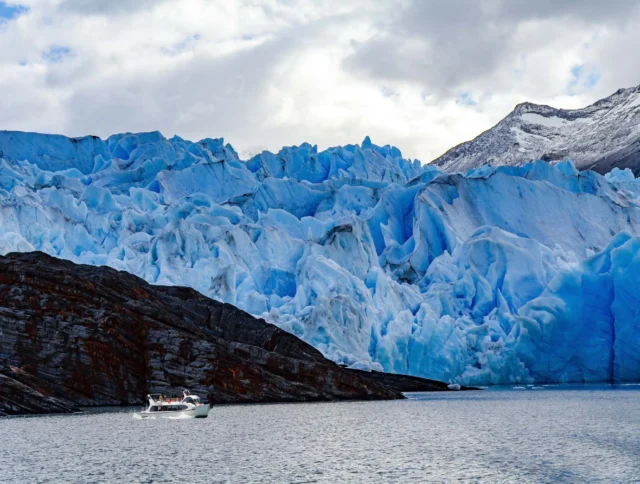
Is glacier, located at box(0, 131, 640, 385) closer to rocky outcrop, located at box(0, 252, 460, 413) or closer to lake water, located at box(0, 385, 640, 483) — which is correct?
rocky outcrop, located at box(0, 252, 460, 413)

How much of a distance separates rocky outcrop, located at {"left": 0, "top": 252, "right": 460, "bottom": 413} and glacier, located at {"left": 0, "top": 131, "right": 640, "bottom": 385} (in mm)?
6804

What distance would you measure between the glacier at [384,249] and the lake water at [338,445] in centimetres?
1271

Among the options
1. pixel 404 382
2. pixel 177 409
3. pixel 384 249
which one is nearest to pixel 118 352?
pixel 177 409

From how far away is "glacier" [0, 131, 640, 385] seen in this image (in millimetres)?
59250

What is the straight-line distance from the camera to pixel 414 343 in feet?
198

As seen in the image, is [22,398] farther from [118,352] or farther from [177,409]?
[177,409]

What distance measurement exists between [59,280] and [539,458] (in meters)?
29.9

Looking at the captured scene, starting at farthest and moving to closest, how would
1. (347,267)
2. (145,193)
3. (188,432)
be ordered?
(145,193) → (347,267) → (188,432)

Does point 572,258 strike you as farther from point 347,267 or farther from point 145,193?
point 145,193

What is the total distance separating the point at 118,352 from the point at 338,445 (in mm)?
19156

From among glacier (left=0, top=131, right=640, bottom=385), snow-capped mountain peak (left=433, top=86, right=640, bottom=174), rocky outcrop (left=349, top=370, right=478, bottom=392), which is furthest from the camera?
snow-capped mountain peak (left=433, top=86, right=640, bottom=174)

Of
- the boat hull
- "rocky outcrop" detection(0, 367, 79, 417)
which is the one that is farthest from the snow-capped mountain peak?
"rocky outcrop" detection(0, 367, 79, 417)

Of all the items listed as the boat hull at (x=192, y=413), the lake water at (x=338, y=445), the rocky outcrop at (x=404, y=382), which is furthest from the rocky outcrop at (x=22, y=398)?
the rocky outcrop at (x=404, y=382)

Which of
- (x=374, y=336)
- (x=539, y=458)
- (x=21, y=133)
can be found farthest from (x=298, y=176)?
(x=539, y=458)
